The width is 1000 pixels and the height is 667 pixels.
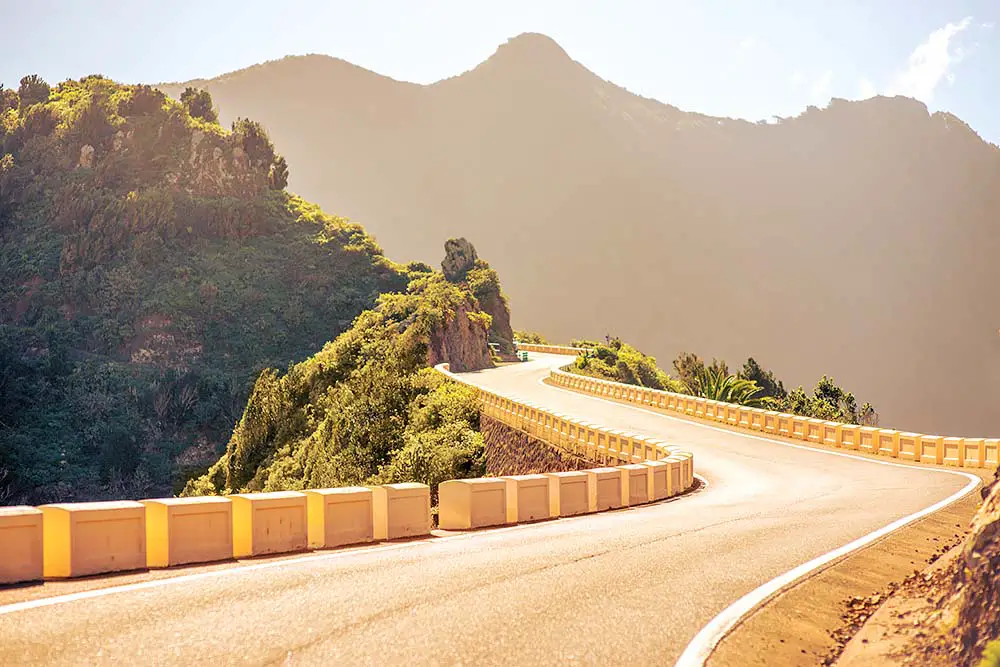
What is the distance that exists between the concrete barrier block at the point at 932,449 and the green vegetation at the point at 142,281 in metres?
41.6

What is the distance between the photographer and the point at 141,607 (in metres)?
7.00

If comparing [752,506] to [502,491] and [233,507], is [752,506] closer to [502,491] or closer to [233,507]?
[502,491]

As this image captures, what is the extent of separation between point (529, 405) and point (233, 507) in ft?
73.6

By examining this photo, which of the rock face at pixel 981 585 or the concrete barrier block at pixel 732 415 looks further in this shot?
the concrete barrier block at pixel 732 415

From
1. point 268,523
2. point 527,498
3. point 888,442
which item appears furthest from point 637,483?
point 888,442

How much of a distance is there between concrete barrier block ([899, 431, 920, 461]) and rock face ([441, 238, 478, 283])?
60.8 meters

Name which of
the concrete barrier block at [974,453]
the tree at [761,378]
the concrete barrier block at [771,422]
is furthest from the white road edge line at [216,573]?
the tree at [761,378]

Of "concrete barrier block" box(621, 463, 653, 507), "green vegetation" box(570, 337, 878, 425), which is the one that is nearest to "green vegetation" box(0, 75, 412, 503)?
"green vegetation" box(570, 337, 878, 425)

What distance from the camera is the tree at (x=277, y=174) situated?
112 meters

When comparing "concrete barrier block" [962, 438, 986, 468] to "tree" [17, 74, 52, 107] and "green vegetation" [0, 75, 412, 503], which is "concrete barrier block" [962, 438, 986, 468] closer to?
"green vegetation" [0, 75, 412, 503]

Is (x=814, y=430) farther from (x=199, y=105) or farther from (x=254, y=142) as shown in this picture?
(x=199, y=105)

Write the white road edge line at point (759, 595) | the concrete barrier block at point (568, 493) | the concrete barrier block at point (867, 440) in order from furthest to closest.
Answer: the concrete barrier block at point (867, 440) < the concrete barrier block at point (568, 493) < the white road edge line at point (759, 595)

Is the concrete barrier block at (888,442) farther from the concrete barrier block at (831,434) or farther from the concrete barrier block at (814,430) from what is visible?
the concrete barrier block at (814,430)

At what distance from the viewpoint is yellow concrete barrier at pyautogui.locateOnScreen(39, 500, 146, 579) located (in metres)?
8.17
